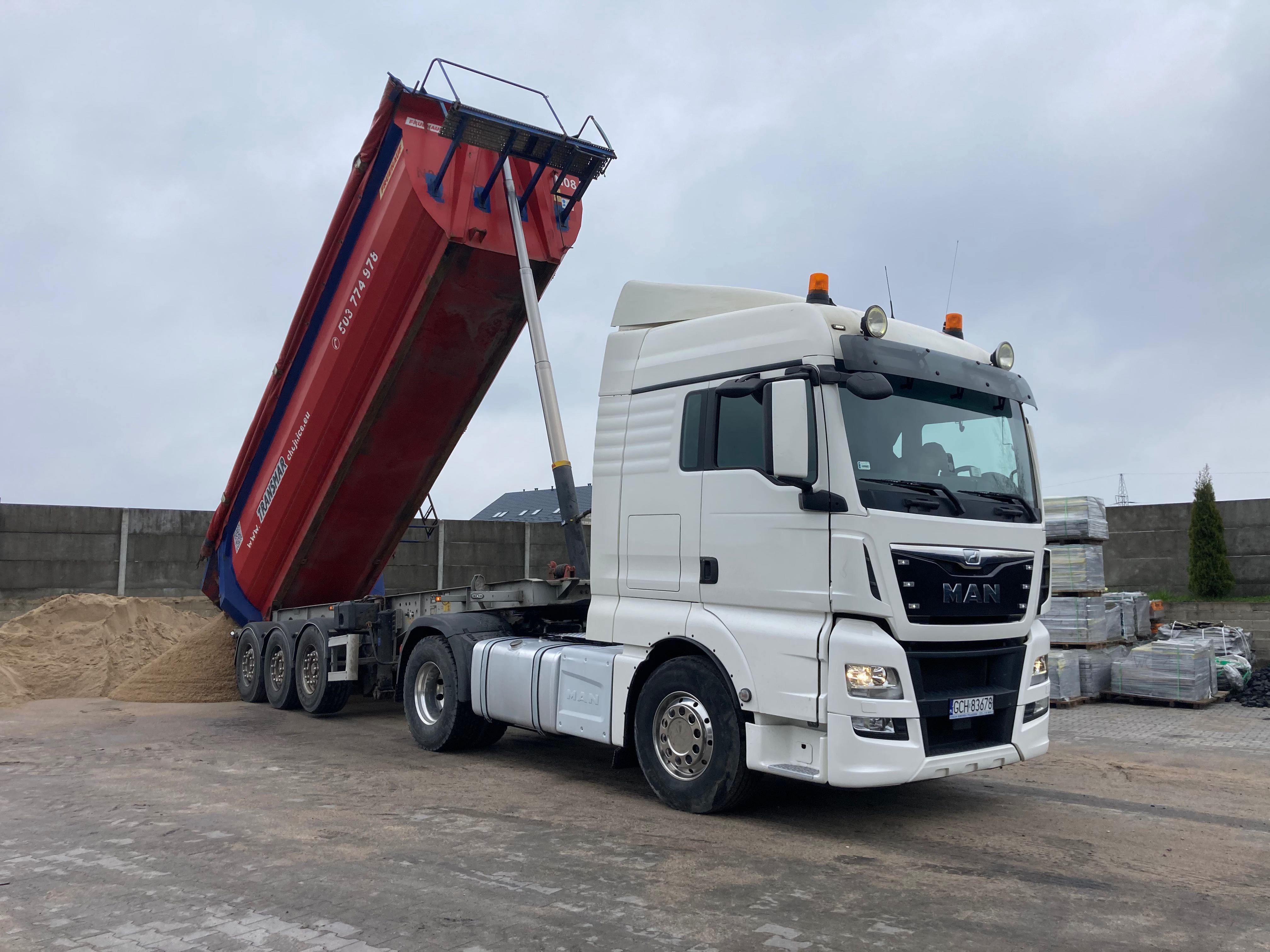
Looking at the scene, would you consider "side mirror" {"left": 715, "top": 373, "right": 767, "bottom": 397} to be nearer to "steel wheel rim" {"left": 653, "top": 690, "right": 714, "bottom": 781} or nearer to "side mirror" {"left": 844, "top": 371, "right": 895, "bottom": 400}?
"side mirror" {"left": 844, "top": 371, "right": 895, "bottom": 400}

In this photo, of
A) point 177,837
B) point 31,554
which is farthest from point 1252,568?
point 31,554

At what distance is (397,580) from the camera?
15.7 meters

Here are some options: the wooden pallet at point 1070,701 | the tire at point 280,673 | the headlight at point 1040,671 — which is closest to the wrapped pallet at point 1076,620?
the wooden pallet at point 1070,701

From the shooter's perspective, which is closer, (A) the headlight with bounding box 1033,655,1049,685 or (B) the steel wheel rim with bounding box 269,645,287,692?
(A) the headlight with bounding box 1033,655,1049,685

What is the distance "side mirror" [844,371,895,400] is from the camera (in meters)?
5.16

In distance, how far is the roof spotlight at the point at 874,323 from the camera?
18.1ft

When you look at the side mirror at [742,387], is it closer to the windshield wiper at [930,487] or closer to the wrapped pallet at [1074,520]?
the windshield wiper at [930,487]

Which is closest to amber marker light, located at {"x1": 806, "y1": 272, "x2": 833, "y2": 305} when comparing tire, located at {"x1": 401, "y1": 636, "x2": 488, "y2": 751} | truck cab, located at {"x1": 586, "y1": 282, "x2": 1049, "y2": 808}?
truck cab, located at {"x1": 586, "y1": 282, "x2": 1049, "y2": 808}

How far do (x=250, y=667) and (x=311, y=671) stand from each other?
54.9 inches

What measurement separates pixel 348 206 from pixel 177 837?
5371 millimetres

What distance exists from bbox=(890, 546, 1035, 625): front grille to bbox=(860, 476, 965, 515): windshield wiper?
0.80 feet

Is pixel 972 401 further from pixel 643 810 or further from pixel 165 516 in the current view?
pixel 165 516

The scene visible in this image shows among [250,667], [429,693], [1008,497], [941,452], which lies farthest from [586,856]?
[250,667]

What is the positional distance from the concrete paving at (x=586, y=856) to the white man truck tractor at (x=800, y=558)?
0.51 meters
